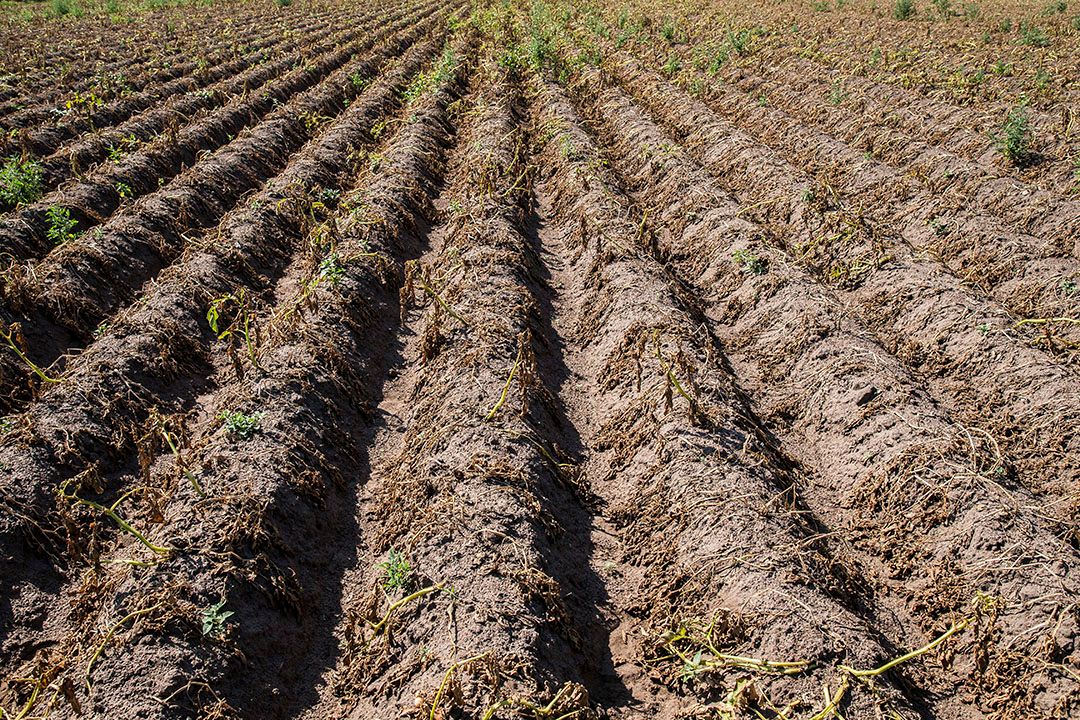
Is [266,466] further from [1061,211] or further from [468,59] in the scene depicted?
[468,59]

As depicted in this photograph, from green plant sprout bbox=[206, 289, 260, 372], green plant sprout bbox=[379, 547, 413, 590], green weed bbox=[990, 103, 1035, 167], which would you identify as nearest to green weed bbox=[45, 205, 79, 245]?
green plant sprout bbox=[206, 289, 260, 372]

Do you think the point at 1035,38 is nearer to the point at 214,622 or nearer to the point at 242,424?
the point at 242,424

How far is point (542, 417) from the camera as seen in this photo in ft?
20.0

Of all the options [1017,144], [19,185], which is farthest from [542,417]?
[1017,144]

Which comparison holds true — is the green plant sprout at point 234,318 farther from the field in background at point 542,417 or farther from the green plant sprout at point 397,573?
the green plant sprout at point 397,573

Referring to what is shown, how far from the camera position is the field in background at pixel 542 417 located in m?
4.14

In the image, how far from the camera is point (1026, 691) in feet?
13.3

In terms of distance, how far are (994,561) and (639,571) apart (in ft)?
8.01

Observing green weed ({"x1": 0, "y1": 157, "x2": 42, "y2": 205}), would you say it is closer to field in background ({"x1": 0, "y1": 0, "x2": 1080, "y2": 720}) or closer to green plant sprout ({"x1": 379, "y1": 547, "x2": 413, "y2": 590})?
field in background ({"x1": 0, "y1": 0, "x2": 1080, "y2": 720})

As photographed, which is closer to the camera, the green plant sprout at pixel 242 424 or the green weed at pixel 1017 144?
the green plant sprout at pixel 242 424

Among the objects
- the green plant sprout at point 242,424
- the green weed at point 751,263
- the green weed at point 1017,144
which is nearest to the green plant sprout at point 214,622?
the green plant sprout at point 242,424

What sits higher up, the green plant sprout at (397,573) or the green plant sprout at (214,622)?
the green plant sprout at (214,622)

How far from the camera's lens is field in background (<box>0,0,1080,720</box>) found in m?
4.14

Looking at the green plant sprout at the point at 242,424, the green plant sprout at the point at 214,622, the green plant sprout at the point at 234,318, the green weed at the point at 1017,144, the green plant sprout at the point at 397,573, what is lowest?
the green weed at the point at 1017,144
